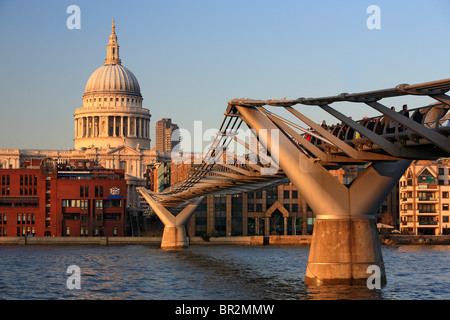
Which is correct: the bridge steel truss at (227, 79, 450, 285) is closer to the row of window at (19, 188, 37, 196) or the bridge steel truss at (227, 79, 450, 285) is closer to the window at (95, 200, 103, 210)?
the window at (95, 200, 103, 210)

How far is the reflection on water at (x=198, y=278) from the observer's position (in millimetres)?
44969

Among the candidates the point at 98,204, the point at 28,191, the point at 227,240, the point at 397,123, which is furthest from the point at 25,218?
the point at 397,123

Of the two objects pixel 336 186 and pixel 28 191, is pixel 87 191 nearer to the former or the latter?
pixel 28 191

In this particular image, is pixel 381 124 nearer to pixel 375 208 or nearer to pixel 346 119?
pixel 346 119

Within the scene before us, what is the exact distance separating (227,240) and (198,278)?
204ft

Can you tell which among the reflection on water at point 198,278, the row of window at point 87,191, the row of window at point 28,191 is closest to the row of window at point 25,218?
the row of window at point 28,191

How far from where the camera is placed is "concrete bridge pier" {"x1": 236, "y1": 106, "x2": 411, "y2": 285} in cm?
4353

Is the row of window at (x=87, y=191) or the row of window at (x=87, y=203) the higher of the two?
the row of window at (x=87, y=191)

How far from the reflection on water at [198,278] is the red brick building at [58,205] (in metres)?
42.2

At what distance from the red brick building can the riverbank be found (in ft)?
19.1

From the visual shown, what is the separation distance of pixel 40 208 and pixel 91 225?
24.4 ft

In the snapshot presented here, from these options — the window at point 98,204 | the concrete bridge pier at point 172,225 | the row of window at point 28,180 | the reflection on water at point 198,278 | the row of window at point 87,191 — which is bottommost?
the reflection on water at point 198,278

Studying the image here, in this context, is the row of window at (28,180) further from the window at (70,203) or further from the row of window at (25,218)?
the window at (70,203)

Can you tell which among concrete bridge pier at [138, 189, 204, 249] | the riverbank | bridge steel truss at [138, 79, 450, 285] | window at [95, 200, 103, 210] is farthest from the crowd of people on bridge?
window at [95, 200, 103, 210]
